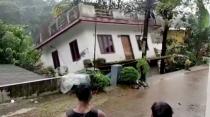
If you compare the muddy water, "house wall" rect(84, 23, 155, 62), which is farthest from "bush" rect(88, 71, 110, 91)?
"house wall" rect(84, 23, 155, 62)

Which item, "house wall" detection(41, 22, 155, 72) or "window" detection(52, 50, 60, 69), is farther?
"window" detection(52, 50, 60, 69)

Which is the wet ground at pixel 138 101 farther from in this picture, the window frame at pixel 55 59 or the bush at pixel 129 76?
the window frame at pixel 55 59

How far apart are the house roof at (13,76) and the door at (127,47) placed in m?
7.28

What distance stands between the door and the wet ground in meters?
6.31

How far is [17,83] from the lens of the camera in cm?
1199

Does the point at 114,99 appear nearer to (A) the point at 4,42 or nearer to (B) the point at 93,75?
(B) the point at 93,75

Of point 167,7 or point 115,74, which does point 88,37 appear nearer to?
point 115,74

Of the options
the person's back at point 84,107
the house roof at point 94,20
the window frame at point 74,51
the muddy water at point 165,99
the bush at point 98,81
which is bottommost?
the muddy water at point 165,99

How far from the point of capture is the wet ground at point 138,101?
9948 mm

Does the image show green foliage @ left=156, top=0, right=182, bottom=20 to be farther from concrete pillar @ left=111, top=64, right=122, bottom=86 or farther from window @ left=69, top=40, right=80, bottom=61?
window @ left=69, top=40, right=80, bottom=61

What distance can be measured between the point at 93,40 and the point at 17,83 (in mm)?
7247

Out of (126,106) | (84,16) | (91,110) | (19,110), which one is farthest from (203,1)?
(84,16)

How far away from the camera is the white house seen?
18312mm

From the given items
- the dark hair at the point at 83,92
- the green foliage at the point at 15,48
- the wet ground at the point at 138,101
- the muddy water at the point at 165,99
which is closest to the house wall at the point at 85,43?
the green foliage at the point at 15,48
